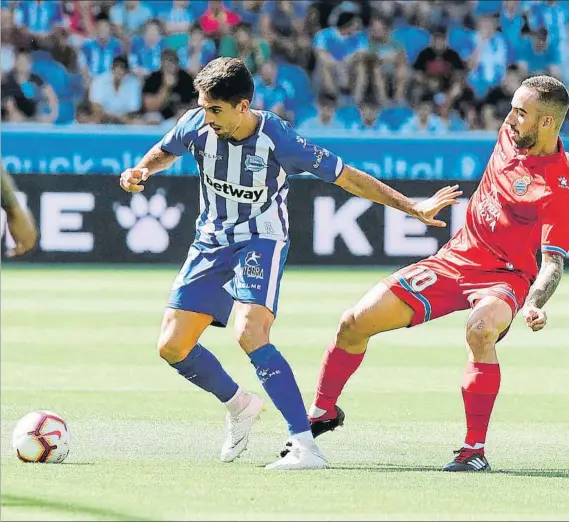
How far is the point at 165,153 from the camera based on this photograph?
702cm

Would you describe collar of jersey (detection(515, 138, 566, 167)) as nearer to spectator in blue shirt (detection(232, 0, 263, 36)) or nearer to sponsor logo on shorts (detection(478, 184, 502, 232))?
sponsor logo on shorts (detection(478, 184, 502, 232))

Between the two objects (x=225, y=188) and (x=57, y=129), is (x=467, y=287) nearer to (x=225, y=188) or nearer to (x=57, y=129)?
(x=225, y=188)

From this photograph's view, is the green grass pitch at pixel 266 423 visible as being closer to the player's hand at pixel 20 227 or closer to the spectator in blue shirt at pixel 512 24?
the player's hand at pixel 20 227

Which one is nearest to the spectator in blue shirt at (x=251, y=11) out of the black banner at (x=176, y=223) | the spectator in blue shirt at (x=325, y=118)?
the spectator in blue shirt at (x=325, y=118)

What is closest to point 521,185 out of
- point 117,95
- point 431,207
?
point 431,207

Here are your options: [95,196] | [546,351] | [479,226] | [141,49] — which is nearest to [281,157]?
[479,226]

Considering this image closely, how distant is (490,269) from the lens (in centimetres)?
686

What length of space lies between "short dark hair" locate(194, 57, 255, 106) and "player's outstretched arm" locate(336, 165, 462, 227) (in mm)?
622

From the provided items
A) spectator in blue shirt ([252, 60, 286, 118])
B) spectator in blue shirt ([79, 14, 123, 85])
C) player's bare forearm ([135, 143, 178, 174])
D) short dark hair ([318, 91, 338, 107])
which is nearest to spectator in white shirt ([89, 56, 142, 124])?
spectator in blue shirt ([79, 14, 123, 85])

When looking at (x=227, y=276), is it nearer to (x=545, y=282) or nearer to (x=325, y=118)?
(x=545, y=282)

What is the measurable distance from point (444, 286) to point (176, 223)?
10.4 metres

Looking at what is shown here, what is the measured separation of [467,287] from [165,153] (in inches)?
64.9

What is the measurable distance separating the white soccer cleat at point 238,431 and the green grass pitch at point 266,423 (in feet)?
0.23

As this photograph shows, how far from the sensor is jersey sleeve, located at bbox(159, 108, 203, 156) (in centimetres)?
683
